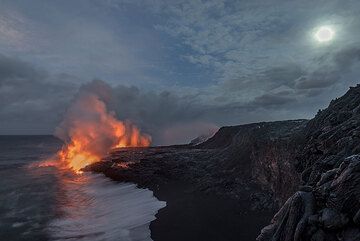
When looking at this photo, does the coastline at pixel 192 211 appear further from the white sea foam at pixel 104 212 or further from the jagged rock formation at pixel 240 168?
the white sea foam at pixel 104 212

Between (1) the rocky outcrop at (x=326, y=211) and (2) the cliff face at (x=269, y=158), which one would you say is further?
(2) the cliff face at (x=269, y=158)

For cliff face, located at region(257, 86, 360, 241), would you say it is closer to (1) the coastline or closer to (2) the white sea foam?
(1) the coastline

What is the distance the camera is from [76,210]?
5119 centimetres

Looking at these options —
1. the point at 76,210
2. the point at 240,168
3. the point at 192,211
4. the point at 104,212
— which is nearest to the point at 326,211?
the point at 192,211

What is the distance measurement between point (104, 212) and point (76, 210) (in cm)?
537

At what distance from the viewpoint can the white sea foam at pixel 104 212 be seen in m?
38.3

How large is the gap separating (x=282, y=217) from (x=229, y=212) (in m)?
24.9

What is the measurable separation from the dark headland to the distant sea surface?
2827 mm

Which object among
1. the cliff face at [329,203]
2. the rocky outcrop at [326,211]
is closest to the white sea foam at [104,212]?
the cliff face at [329,203]

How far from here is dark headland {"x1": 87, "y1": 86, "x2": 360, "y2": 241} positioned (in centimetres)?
1670

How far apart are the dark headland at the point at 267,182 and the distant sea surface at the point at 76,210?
2.83m

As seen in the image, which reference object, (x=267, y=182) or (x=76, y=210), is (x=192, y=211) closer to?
(x=267, y=182)

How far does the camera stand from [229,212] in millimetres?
43000

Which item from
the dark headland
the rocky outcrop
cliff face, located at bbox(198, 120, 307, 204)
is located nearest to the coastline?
the dark headland
